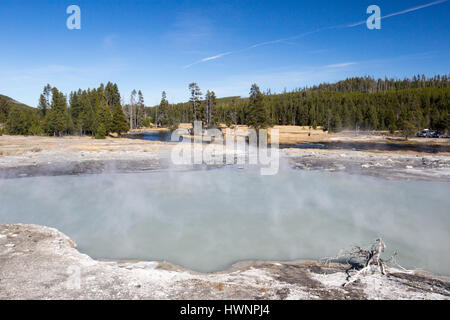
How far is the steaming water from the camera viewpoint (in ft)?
31.9

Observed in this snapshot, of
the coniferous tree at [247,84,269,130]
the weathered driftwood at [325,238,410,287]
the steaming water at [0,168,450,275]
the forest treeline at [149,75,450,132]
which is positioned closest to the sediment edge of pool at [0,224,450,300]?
the weathered driftwood at [325,238,410,287]

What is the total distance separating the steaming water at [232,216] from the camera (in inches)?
382

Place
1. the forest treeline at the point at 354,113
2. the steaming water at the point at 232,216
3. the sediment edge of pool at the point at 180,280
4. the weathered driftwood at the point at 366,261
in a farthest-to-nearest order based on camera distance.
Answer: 1. the forest treeline at the point at 354,113
2. the steaming water at the point at 232,216
3. the weathered driftwood at the point at 366,261
4. the sediment edge of pool at the point at 180,280

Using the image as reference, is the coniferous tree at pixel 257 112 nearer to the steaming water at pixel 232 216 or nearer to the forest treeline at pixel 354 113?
the forest treeline at pixel 354 113

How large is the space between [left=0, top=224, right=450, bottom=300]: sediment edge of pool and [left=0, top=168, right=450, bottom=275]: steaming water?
0.96 metres

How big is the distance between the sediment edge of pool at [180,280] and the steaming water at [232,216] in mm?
962

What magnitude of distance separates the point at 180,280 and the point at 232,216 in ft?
20.3

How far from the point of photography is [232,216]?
13.2m

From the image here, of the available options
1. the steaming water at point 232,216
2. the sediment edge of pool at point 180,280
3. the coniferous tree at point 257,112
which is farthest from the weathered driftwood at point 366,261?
the coniferous tree at point 257,112

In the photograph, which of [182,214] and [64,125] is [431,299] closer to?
[182,214]

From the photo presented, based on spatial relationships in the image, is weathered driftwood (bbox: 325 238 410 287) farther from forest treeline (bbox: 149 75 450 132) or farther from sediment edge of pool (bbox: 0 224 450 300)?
forest treeline (bbox: 149 75 450 132)

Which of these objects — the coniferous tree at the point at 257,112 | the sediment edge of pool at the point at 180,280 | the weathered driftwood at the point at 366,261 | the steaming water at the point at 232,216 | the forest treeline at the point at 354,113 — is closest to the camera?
the sediment edge of pool at the point at 180,280

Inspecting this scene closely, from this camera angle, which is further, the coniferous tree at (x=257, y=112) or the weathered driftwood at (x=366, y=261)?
the coniferous tree at (x=257, y=112)
